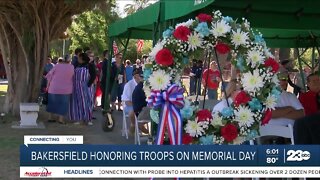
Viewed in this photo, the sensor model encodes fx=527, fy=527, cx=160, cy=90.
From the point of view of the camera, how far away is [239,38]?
575cm

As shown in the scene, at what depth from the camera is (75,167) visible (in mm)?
4059

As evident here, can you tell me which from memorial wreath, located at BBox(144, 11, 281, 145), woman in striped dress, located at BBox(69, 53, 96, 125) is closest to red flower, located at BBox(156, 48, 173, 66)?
memorial wreath, located at BBox(144, 11, 281, 145)

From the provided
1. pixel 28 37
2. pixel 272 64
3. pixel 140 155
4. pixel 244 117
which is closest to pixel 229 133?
pixel 244 117

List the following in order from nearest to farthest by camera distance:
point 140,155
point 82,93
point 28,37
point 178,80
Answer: point 140,155 → point 178,80 → point 82,93 → point 28,37

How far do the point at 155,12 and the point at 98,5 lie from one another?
5705 mm

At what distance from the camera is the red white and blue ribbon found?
5.67 metres

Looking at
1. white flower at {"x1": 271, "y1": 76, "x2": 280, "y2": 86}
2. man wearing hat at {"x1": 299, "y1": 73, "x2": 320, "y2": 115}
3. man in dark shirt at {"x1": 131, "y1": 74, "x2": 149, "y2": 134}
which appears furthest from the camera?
man in dark shirt at {"x1": 131, "y1": 74, "x2": 149, "y2": 134}

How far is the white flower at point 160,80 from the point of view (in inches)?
224

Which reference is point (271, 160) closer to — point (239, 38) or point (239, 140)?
point (239, 140)

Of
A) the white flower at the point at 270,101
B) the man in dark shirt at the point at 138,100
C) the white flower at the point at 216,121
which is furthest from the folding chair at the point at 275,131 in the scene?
the man in dark shirt at the point at 138,100

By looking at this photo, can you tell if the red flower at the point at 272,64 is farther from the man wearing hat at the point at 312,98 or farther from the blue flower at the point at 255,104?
the man wearing hat at the point at 312,98

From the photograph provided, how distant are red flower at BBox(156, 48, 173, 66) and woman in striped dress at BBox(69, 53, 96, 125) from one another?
6695 millimetres

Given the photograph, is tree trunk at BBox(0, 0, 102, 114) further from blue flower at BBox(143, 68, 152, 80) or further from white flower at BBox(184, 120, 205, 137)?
white flower at BBox(184, 120, 205, 137)

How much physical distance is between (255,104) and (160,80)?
3.52 ft
